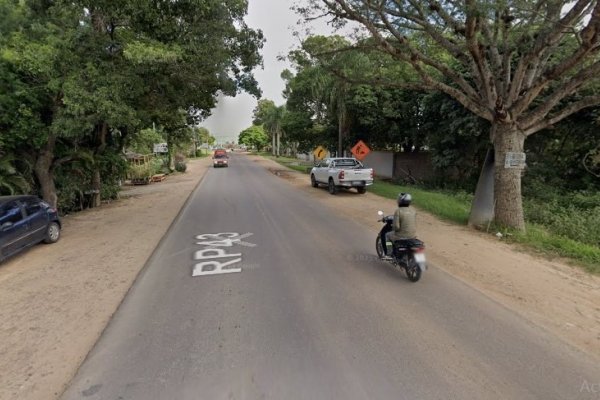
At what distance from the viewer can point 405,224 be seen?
6.16 meters

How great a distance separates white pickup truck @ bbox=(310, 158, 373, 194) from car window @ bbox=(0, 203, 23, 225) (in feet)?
39.0

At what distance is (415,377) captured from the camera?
3.48m

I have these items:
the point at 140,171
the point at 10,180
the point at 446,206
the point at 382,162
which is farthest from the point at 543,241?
the point at 140,171

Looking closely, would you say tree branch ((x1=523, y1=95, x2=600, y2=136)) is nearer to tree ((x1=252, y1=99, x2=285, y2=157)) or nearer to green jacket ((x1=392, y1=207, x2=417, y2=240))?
green jacket ((x1=392, y1=207, x2=417, y2=240))

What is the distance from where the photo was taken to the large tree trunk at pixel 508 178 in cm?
904

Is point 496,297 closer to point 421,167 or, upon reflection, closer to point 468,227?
point 468,227

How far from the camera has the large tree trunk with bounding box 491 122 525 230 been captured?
9039 millimetres

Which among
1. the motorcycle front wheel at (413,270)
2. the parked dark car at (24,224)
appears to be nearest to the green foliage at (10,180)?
the parked dark car at (24,224)

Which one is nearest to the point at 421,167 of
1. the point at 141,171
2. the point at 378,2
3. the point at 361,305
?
the point at 378,2

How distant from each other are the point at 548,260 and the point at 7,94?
44.1ft

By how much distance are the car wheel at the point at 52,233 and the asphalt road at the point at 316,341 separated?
12.2 feet

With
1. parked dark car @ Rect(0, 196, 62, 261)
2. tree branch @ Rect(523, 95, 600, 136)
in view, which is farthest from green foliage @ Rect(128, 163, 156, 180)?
tree branch @ Rect(523, 95, 600, 136)

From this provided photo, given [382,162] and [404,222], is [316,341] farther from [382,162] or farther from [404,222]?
[382,162]

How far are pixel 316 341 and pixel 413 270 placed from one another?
249cm
